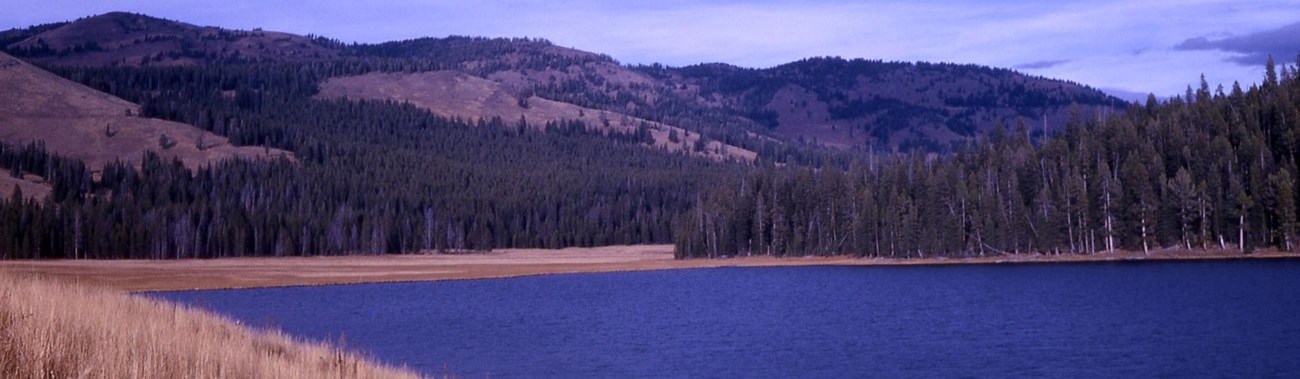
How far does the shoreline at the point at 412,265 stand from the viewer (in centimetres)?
8231

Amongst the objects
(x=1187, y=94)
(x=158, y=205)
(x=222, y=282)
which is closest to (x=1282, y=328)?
(x=222, y=282)

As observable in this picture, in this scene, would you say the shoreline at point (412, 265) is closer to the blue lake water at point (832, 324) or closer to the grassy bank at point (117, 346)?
the blue lake water at point (832, 324)

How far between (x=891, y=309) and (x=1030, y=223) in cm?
5018

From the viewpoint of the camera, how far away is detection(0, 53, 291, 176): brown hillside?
568ft

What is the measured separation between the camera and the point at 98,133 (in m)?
183

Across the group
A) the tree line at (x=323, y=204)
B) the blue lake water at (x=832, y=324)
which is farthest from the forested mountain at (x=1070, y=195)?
the tree line at (x=323, y=204)

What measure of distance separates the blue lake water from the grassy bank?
4.16m

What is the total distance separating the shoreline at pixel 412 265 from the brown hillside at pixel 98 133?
62.7 m

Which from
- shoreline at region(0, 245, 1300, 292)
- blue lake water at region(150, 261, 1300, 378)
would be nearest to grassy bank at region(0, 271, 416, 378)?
blue lake water at region(150, 261, 1300, 378)

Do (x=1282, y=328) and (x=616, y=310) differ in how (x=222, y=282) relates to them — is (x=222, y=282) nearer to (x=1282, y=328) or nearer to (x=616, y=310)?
(x=616, y=310)

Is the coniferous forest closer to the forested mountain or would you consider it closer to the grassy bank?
the forested mountain

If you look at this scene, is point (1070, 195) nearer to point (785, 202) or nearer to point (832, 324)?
point (785, 202)

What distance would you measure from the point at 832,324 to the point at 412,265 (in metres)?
67.9

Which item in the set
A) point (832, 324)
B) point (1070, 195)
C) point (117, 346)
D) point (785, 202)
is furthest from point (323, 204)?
point (117, 346)
